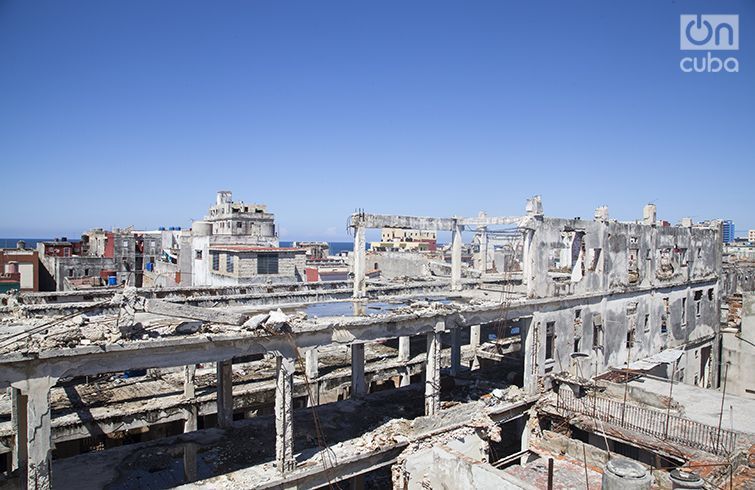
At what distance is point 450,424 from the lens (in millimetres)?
18938

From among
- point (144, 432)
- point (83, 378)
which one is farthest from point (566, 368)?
point (83, 378)

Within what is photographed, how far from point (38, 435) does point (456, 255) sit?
59.0ft

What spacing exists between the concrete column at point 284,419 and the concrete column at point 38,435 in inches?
221

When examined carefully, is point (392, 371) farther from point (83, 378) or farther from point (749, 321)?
point (749, 321)

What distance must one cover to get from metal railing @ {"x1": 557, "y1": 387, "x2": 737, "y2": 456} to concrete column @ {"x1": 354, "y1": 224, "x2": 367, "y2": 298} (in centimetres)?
1020

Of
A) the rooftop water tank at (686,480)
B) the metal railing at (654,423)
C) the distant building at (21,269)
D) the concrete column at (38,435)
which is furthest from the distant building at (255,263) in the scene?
the rooftop water tank at (686,480)

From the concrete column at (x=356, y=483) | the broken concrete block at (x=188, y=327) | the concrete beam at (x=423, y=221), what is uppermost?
the concrete beam at (x=423, y=221)

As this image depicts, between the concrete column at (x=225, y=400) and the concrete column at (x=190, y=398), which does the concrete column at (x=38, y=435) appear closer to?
the concrete column at (x=225, y=400)

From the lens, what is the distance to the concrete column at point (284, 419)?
15062 mm

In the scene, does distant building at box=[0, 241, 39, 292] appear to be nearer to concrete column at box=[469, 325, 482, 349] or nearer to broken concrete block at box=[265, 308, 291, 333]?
concrete column at box=[469, 325, 482, 349]

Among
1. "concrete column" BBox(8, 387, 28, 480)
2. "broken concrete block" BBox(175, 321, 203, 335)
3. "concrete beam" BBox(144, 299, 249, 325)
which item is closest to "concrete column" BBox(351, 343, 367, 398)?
"concrete beam" BBox(144, 299, 249, 325)

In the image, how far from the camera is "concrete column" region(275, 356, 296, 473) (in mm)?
15062

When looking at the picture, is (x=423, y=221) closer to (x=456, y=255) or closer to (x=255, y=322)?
(x=456, y=255)

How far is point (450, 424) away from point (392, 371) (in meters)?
7.88
